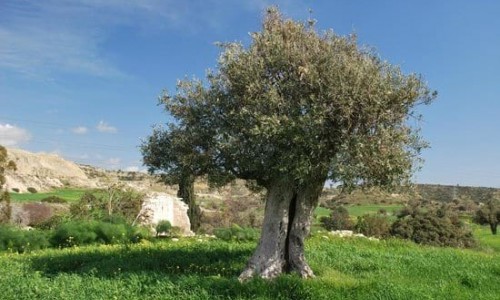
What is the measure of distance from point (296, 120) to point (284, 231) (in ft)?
11.6

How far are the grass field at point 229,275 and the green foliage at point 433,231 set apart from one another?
40.0 ft

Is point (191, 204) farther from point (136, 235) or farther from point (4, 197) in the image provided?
point (4, 197)

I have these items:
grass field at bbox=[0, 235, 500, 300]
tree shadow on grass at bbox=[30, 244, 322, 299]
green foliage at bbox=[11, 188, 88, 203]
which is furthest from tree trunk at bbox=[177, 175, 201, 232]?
green foliage at bbox=[11, 188, 88, 203]

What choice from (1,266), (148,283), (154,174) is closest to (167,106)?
(154,174)

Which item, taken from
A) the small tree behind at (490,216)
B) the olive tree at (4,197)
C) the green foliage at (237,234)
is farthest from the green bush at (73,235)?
the small tree behind at (490,216)

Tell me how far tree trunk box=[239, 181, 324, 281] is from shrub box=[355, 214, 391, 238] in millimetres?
22932

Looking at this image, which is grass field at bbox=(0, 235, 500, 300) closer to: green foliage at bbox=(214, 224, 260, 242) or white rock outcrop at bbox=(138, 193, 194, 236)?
green foliage at bbox=(214, 224, 260, 242)

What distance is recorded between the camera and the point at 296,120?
13734mm

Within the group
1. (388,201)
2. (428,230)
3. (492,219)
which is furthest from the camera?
(388,201)

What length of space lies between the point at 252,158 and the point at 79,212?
25.0 metres

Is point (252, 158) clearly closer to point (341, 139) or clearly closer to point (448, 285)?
point (341, 139)

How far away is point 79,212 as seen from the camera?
36.3 metres

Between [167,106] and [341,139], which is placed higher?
[167,106]

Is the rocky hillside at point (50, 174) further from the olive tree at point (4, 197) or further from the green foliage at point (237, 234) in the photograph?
the green foliage at point (237, 234)
